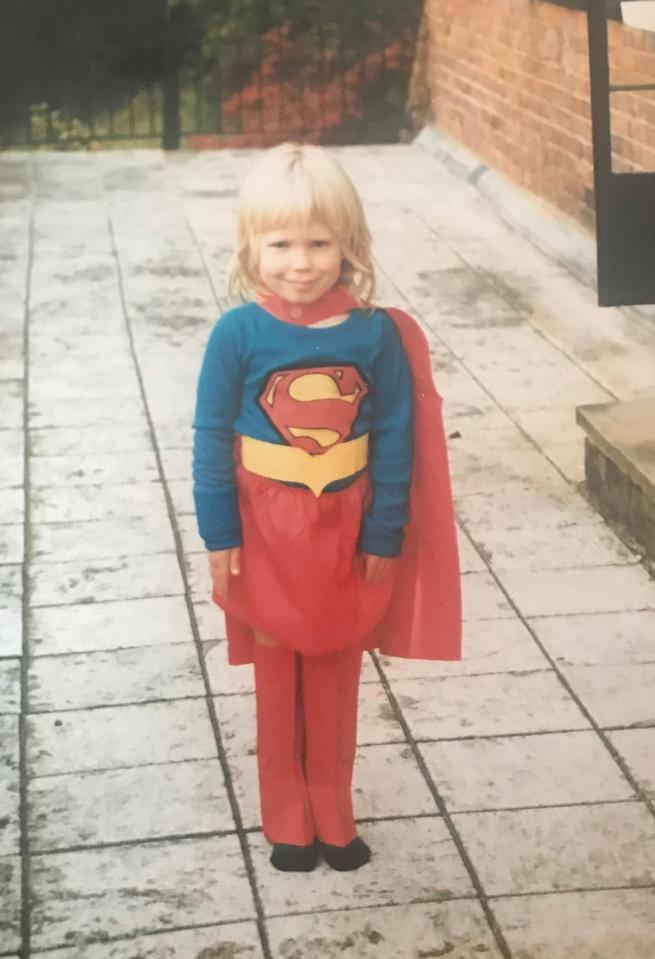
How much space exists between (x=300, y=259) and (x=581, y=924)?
1480mm

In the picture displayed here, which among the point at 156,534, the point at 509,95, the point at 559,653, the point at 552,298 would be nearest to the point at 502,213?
the point at 509,95

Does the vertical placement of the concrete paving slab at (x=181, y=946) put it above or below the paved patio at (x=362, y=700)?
above

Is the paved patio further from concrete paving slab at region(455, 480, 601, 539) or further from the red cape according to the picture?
the red cape

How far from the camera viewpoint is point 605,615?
4.55 meters

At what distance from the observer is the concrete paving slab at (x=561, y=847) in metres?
3.25

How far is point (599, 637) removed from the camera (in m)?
4.41

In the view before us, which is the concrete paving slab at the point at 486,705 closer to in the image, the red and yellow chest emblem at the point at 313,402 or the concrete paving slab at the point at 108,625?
the concrete paving slab at the point at 108,625

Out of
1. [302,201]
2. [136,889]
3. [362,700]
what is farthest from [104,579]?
[302,201]

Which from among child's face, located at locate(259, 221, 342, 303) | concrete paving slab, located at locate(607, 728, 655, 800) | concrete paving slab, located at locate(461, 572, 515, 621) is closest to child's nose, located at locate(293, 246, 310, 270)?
child's face, located at locate(259, 221, 342, 303)

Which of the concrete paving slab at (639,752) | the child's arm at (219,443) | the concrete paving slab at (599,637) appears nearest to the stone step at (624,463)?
the concrete paving slab at (599,637)

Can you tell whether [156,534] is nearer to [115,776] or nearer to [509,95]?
[115,776]

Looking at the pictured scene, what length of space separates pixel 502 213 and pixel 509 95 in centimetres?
109

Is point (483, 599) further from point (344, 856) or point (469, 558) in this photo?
point (344, 856)

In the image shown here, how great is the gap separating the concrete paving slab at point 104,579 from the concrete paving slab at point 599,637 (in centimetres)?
119
